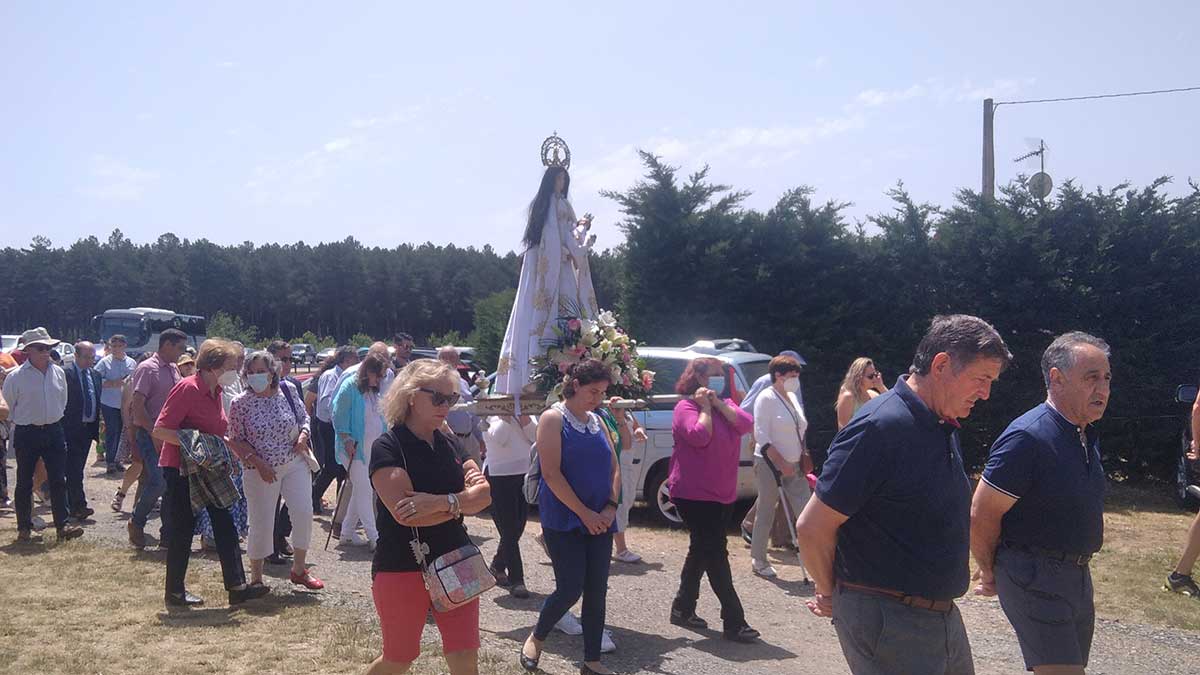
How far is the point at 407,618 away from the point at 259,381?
139 inches

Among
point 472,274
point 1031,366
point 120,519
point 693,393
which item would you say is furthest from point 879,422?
point 472,274

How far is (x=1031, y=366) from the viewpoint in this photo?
42.1 feet

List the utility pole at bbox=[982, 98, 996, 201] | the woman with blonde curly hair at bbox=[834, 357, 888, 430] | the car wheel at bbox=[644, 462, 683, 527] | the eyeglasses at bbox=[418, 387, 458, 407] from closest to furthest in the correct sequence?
the eyeglasses at bbox=[418, 387, 458, 407] → the woman with blonde curly hair at bbox=[834, 357, 888, 430] → the car wheel at bbox=[644, 462, 683, 527] → the utility pole at bbox=[982, 98, 996, 201]

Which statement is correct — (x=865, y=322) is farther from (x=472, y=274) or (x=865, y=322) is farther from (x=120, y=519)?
(x=472, y=274)

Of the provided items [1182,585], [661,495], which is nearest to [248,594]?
[661,495]

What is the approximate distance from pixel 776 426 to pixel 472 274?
75.4 meters

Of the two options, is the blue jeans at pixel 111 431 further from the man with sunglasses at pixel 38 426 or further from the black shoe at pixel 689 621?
the black shoe at pixel 689 621

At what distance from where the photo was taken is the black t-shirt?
4.21 meters

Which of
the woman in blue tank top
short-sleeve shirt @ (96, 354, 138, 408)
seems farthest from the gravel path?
short-sleeve shirt @ (96, 354, 138, 408)

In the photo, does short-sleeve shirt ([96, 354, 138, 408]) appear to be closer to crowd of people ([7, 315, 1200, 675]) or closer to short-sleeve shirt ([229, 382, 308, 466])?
crowd of people ([7, 315, 1200, 675])

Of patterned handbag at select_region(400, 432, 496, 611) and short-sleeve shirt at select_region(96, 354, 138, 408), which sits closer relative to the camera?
patterned handbag at select_region(400, 432, 496, 611)

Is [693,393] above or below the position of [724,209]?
below

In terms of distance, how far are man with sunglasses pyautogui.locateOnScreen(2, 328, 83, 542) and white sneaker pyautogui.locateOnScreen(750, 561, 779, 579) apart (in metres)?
6.14

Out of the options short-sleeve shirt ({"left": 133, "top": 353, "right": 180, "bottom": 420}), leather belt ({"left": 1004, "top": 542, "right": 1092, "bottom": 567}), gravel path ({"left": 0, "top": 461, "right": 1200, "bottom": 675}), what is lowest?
gravel path ({"left": 0, "top": 461, "right": 1200, "bottom": 675})
